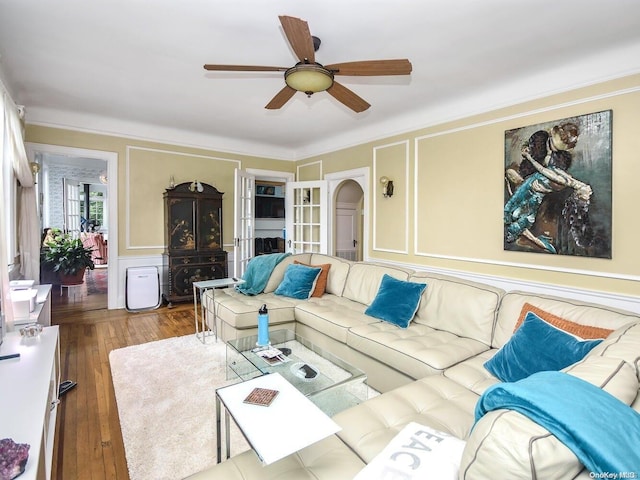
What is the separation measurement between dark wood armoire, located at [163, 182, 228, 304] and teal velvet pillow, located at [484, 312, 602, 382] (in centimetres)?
425

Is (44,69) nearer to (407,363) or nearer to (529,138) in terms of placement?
(407,363)

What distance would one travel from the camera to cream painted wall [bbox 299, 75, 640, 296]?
2641 mm

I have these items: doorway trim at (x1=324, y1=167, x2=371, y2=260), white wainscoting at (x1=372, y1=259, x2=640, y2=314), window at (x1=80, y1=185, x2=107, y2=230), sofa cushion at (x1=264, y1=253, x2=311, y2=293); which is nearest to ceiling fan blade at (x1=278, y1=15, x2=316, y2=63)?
sofa cushion at (x1=264, y1=253, x2=311, y2=293)

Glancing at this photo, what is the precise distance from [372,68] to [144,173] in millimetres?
4059

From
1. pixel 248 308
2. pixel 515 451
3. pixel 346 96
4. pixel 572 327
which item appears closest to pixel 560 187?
pixel 572 327

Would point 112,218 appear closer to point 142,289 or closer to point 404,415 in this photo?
point 142,289

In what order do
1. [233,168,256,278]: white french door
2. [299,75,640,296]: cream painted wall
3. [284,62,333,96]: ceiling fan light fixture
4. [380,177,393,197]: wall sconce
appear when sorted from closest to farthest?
[284,62,333,96]: ceiling fan light fixture → [299,75,640,296]: cream painted wall → [380,177,393,197]: wall sconce → [233,168,256,278]: white french door

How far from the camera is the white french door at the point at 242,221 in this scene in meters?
5.08

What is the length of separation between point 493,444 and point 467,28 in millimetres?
2672

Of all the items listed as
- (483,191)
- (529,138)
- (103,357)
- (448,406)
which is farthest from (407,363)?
(103,357)

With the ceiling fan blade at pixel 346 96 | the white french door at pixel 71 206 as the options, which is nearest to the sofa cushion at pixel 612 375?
the ceiling fan blade at pixel 346 96

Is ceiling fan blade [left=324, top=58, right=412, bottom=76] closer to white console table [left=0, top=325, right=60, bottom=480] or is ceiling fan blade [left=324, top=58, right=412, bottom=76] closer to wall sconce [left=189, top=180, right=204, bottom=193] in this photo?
white console table [left=0, top=325, right=60, bottom=480]

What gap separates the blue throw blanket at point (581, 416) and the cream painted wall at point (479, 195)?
8.14 feet

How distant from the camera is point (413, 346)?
228cm
